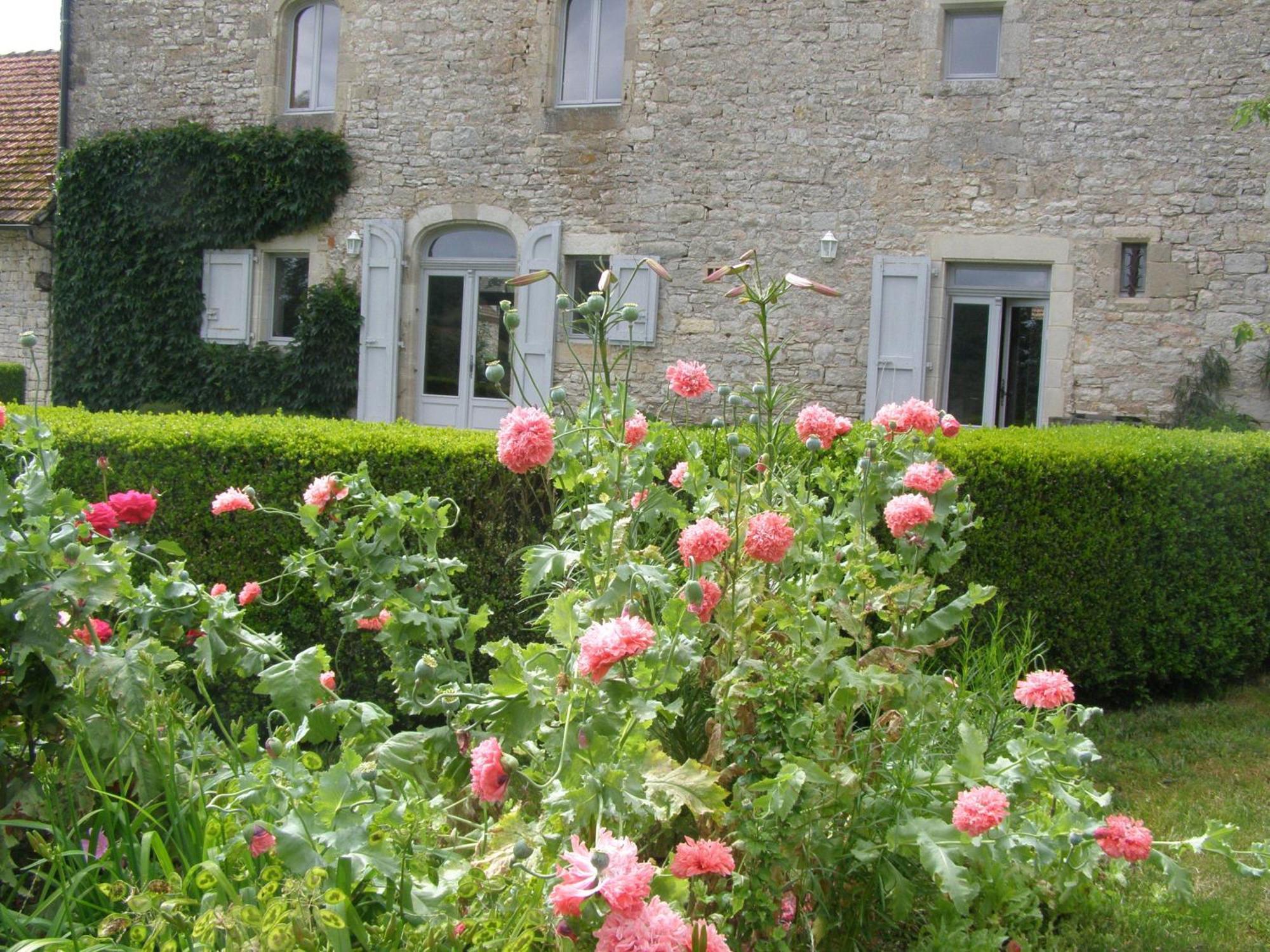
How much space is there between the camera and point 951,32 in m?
10.7

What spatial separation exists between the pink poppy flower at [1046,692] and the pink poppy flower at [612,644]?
A: 3.87ft

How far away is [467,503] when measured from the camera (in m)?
4.54

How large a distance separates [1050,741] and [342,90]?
11.8 m

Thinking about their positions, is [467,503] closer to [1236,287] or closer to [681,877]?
[681,877]

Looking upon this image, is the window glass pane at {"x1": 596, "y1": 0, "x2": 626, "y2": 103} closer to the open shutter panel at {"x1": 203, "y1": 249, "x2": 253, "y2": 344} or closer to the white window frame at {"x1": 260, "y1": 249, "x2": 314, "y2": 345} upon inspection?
the white window frame at {"x1": 260, "y1": 249, "x2": 314, "y2": 345}

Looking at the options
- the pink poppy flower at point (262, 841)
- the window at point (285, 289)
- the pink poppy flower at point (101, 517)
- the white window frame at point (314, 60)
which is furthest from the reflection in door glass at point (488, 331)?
the pink poppy flower at point (262, 841)

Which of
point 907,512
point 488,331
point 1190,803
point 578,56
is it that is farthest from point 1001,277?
point 907,512

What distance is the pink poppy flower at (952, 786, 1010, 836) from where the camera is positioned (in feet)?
6.73

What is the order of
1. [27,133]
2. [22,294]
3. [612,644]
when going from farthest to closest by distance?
[27,133] < [22,294] < [612,644]

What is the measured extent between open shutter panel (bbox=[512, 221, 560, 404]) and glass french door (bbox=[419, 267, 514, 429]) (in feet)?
1.55

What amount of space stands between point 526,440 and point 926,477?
97 cm

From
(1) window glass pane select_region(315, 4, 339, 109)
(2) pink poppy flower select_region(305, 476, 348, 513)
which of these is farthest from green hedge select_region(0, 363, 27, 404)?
(2) pink poppy flower select_region(305, 476, 348, 513)

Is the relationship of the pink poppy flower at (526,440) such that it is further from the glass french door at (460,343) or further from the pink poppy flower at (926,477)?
the glass french door at (460,343)

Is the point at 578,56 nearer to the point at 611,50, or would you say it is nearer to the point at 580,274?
the point at 611,50
